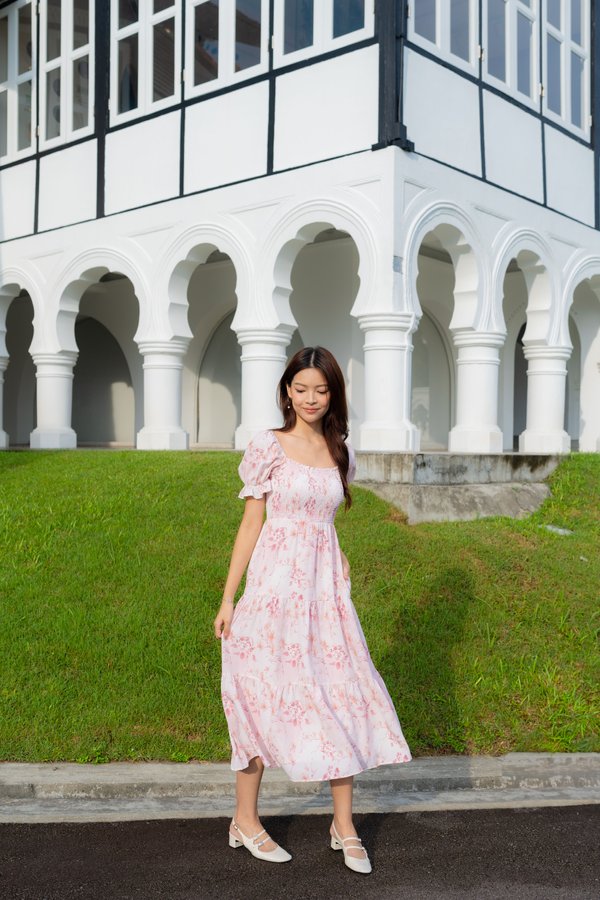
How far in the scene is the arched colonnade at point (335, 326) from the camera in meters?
11.5

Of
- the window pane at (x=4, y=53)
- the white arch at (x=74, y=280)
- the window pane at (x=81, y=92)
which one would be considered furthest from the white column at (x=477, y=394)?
the window pane at (x=4, y=53)

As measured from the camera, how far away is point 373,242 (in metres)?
11.4

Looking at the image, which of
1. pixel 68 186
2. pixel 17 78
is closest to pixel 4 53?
pixel 17 78

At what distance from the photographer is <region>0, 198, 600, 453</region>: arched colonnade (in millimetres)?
11516

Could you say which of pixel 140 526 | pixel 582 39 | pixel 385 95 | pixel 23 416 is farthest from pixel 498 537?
pixel 23 416

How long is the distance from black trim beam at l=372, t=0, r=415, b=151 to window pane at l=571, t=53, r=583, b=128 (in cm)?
471

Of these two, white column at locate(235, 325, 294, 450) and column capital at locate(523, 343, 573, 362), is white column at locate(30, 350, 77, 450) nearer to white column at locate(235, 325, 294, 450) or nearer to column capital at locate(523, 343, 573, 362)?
white column at locate(235, 325, 294, 450)

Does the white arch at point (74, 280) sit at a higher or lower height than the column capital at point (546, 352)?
higher

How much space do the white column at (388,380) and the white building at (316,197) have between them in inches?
1.0

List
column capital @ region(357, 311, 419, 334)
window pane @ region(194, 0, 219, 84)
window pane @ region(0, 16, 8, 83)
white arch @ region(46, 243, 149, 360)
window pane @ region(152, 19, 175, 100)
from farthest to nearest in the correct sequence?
window pane @ region(0, 16, 8, 83)
white arch @ region(46, 243, 149, 360)
window pane @ region(152, 19, 175, 100)
window pane @ region(194, 0, 219, 84)
column capital @ region(357, 311, 419, 334)

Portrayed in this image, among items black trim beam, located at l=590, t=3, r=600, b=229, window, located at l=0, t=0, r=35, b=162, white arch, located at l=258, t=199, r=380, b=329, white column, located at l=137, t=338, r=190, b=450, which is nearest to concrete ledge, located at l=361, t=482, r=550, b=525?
white arch, located at l=258, t=199, r=380, b=329

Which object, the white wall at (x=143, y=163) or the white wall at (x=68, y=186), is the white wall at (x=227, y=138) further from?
the white wall at (x=68, y=186)

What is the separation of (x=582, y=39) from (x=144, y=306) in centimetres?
805

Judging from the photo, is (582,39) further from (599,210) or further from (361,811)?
(361,811)
